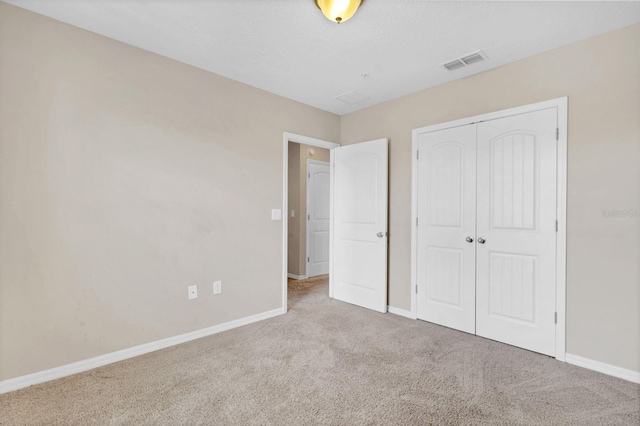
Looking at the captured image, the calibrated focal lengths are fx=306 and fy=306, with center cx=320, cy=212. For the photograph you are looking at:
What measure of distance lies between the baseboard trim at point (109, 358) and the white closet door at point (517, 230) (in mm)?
2415

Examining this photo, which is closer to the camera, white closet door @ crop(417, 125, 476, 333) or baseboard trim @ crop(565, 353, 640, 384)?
baseboard trim @ crop(565, 353, 640, 384)

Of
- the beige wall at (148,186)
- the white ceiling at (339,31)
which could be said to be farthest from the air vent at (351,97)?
the beige wall at (148,186)

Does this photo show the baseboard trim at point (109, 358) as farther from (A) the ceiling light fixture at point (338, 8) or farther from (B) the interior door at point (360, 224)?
(A) the ceiling light fixture at point (338, 8)

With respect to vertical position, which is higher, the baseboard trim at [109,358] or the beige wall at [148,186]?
the beige wall at [148,186]

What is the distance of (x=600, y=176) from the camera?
2.30m

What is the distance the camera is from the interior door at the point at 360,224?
3656mm

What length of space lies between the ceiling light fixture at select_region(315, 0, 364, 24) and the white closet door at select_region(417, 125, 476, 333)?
1.74 m

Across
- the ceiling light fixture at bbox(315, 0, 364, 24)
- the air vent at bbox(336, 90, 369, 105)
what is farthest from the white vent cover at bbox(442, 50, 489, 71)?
the ceiling light fixture at bbox(315, 0, 364, 24)

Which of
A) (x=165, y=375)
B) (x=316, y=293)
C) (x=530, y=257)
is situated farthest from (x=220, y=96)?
(x=530, y=257)

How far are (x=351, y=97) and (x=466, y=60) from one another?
1271mm

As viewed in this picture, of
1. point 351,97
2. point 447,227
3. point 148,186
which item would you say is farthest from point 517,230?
point 148,186

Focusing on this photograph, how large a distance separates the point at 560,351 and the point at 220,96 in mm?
3759

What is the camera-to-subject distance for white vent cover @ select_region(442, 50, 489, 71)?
2596mm

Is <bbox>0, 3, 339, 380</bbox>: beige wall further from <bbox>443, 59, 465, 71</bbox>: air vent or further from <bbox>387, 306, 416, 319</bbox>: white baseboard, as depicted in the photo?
<bbox>443, 59, 465, 71</bbox>: air vent
